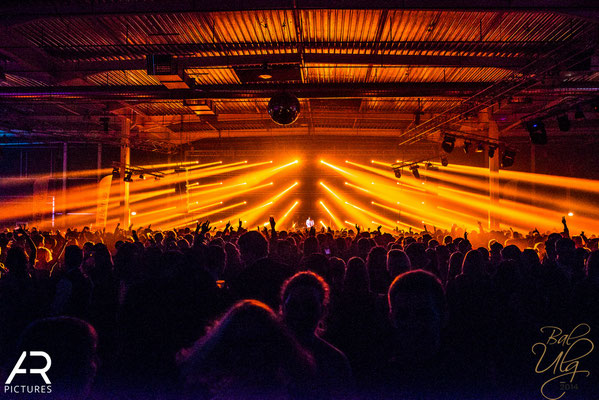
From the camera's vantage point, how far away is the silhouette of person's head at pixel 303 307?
165 centimetres

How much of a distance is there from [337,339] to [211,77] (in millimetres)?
8376

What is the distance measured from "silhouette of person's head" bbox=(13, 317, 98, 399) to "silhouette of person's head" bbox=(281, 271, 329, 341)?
2.67 feet

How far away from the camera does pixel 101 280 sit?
13.6 feet

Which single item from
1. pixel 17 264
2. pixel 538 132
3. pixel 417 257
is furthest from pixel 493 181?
Result: pixel 17 264

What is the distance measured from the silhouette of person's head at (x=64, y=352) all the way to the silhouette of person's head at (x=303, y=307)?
813 mm

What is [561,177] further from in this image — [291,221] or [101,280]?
[101,280]

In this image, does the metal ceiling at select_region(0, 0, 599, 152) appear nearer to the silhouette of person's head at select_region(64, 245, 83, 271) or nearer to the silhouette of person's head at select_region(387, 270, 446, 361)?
the silhouette of person's head at select_region(64, 245, 83, 271)

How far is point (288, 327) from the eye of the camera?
65.1 inches

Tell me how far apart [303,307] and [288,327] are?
97mm

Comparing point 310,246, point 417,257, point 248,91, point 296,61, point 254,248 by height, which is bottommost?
point 310,246

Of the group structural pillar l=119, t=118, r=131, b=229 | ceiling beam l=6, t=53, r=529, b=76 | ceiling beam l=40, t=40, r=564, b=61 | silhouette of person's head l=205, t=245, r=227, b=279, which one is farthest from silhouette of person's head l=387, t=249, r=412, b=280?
structural pillar l=119, t=118, r=131, b=229

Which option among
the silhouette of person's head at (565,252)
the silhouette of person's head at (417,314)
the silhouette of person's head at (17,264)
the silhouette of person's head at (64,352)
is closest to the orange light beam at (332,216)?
the silhouette of person's head at (565,252)

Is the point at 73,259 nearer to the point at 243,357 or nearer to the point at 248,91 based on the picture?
the point at 243,357

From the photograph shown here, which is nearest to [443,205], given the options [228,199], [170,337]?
[228,199]
